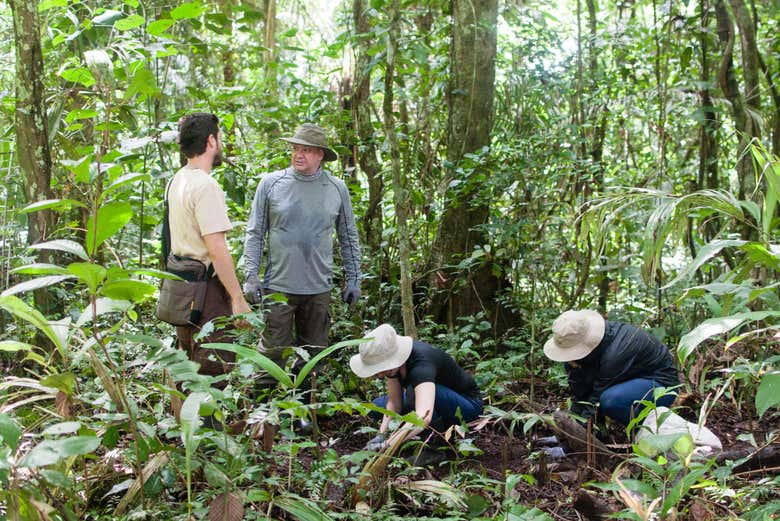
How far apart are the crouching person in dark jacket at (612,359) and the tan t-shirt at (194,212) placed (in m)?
2.04

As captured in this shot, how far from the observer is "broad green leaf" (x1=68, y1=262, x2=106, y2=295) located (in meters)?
2.32

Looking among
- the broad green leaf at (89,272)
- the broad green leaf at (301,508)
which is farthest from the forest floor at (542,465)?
the broad green leaf at (89,272)

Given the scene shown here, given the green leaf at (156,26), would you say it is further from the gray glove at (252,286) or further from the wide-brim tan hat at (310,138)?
the gray glove at (252,286)

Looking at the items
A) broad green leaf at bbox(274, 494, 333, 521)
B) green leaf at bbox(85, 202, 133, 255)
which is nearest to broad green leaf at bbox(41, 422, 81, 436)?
green leaf at bbox(85, 202, 133, 255)

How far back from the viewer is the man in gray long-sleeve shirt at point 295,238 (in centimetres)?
488

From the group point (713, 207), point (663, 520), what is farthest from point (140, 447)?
point (713, 207)

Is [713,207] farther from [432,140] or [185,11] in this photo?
[432,140]

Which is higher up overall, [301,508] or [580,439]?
[301,508]

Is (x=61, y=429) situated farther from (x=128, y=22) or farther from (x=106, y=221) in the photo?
(x=128, y=22)

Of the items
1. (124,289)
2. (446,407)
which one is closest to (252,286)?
(446,407)

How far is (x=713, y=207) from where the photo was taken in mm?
3395

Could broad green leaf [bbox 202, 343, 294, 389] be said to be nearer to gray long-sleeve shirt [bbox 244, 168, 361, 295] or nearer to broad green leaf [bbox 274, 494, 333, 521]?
broad green leaf [bbox 274, 494, 333, 521]

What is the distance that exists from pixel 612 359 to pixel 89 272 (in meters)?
3.09

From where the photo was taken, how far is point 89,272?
2.37 m
